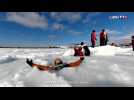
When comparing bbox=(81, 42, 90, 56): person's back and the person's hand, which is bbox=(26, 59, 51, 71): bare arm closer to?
the person's hand

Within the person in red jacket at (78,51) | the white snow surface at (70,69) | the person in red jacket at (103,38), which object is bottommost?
the white snow surface at (70,69)

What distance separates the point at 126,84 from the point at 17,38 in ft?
5.03

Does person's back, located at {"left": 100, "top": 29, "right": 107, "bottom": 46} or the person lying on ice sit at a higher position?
person's back, located at {"left": 100, "top": 29, "right": 107, "bottom": 46}

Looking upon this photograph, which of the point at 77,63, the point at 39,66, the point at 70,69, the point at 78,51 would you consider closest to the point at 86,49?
the point at 78,51

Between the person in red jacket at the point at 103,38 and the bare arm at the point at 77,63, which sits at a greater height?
the person in red jacket at the point at 103,38

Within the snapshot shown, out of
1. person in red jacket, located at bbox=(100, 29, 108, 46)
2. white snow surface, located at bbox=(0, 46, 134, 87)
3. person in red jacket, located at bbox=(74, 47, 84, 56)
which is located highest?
person in red jacket, located at bbox=(100, 29, 108, 46)

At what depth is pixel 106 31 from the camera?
2.87 metres

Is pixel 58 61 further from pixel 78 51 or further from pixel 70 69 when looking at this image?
pixel 78 51

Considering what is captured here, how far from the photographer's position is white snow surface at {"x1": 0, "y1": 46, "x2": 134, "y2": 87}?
2713mm

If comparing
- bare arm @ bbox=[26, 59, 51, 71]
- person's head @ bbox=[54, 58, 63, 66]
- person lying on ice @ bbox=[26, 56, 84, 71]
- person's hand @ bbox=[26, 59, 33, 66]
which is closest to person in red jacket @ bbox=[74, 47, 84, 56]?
person lying on ice @ bbox=[26, 56, 84, 71]

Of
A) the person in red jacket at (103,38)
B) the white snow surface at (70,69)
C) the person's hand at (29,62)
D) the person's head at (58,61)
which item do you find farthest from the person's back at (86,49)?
the person's hand at (29,62)

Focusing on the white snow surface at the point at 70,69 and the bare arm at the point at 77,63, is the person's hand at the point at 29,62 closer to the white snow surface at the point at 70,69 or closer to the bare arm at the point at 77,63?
the white snow surface at the point at 70,69

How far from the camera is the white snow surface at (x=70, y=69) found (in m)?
2.71

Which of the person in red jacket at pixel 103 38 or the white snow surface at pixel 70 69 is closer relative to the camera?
the white snow surface at pixel 70 69
